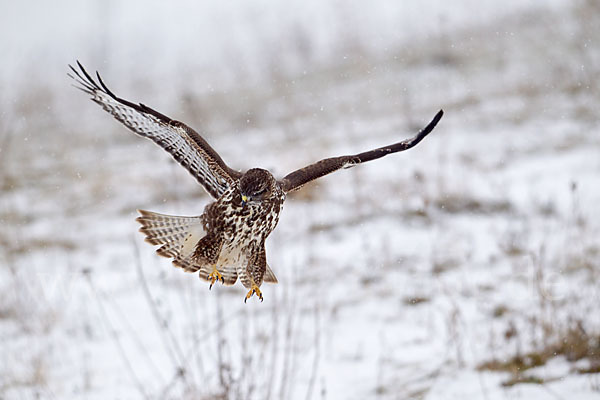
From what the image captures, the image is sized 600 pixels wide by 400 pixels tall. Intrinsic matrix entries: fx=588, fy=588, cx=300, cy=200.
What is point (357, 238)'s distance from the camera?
285 inches

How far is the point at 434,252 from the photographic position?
6.04 m

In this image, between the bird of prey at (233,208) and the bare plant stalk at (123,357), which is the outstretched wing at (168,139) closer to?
the bird of prey at (233,208)

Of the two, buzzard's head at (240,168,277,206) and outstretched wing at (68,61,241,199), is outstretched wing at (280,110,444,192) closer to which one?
buzzard's head at (240,168,277,206)

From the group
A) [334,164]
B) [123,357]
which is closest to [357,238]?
[123,357]

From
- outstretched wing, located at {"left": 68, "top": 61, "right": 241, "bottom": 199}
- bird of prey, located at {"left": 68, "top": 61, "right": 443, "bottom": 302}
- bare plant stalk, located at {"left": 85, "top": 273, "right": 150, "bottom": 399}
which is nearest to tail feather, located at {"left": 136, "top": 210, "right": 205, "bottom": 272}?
bird of prey, located at {"left": 68, "top": 61, "right": 443, "bottom": 302}

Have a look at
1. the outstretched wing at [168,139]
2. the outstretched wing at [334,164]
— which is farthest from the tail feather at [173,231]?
the outstretched wing at [334,164]

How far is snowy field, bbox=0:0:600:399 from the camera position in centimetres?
411

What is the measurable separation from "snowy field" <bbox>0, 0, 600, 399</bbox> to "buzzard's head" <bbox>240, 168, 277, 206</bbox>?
1.40 feet

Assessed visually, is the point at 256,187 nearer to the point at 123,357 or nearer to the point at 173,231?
the point at 173,231

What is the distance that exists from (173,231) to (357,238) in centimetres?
447

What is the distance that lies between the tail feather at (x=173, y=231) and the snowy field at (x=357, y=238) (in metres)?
0.16

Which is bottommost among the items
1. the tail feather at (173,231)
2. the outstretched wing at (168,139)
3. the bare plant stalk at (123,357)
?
the bare plant stalk at (123,357)

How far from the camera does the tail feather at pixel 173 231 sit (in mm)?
2877

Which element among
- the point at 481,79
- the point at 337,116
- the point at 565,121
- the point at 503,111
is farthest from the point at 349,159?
the point at 481,79
